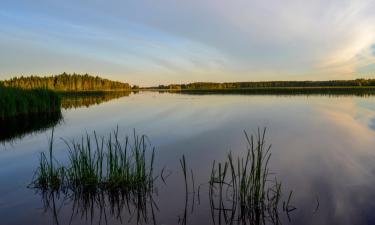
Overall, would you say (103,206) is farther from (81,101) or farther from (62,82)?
(62,82)

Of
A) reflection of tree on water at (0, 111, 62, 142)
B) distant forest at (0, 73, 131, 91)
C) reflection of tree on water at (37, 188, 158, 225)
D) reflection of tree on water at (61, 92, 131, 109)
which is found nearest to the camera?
reflection of tree on water at (37, 188, 158, 225)

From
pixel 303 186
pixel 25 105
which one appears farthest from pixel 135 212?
pixel 25 105

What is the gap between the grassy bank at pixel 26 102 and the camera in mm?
21969

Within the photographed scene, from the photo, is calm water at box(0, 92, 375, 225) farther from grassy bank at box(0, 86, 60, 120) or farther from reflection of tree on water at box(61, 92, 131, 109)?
reflection of tree on water at box(61, 92, 131, 109)

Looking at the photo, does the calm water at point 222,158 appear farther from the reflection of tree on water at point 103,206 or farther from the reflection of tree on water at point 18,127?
the reflection of tree on water at point 18,127

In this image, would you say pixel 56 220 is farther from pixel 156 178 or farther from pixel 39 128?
pixel 39 128

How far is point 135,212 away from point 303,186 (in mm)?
3969

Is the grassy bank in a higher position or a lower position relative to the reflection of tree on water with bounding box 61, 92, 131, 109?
higher

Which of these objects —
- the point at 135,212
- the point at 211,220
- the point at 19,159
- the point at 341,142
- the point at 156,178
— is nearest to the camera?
the point at 211,220

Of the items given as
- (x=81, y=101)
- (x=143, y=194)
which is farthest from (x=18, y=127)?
(x=81, y=101)

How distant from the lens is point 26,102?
79.7 ft

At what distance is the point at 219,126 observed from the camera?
59.6ft

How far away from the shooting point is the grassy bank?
21969 millimetres

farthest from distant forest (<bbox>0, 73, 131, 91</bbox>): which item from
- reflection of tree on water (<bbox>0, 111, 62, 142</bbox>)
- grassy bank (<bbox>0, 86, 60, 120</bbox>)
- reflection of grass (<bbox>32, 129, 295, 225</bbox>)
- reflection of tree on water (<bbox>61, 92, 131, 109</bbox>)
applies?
reflection of grass (<bbox>32, 129, 295, 225</bbox>)
